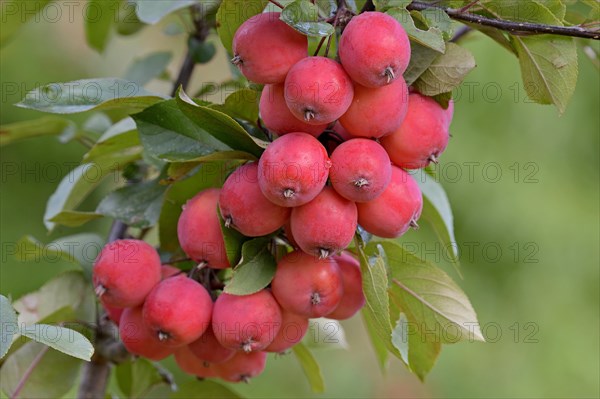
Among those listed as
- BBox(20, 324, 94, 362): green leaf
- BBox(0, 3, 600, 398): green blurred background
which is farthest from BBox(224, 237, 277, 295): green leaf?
BBox(0, 3, 600, 398): green blurred background

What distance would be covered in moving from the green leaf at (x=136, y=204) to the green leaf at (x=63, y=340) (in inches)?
7.6

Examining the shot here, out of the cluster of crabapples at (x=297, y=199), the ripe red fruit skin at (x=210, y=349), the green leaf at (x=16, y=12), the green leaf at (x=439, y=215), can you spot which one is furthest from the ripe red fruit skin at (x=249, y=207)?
the green leaf at (x=16, y=12)

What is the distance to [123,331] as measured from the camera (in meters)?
0.68

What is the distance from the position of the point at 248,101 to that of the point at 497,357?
1474 millimetres

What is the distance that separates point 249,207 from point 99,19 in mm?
606

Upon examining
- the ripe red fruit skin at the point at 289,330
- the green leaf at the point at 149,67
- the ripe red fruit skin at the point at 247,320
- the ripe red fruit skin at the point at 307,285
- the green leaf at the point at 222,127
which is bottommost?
the green leaf at the point at 149,67

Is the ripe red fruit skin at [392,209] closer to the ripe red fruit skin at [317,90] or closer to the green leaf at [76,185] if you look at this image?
the ripe red fruit skin at [317,90]

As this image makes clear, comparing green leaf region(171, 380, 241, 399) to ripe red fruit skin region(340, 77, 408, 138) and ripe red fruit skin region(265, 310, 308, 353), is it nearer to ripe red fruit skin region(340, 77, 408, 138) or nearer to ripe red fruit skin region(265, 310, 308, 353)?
ripe red fruit skin region(265, 310, 308, 353)

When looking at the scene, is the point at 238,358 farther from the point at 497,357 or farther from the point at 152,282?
the point at 497,357

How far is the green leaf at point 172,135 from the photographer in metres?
0.65

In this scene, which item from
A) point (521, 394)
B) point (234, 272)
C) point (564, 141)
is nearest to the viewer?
point (234, 272)

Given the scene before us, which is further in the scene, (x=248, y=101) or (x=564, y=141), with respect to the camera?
(x=564, y=141)

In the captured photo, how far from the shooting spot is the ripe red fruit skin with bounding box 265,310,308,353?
2.15 ft

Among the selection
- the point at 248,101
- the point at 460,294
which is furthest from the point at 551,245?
the point at 248,101
